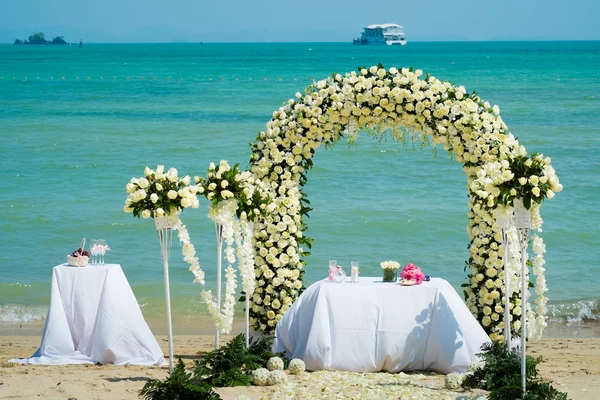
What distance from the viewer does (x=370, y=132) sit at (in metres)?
10.6

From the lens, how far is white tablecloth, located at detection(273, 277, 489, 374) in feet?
30.0

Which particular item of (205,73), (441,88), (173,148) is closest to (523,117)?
(173,148)

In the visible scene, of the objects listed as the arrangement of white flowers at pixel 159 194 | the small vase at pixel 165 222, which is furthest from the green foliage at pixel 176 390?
the arrangement of white flowers at pixel 159 194

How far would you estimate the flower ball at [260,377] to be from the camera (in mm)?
8570

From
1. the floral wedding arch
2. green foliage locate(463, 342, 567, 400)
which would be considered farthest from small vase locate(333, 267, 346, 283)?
green foliage locate(463, 342, 567, 400)

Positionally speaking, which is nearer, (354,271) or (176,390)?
(176,390)

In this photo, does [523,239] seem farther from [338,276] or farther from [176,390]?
[176,390]

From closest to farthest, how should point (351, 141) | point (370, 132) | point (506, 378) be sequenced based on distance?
point (506, 378)
point (351, 141)
point (370, 132)

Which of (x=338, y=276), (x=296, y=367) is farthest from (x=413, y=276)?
(x=296, y=367)

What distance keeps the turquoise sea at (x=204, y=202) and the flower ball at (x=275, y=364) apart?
4.46m

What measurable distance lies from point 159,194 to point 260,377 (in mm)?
2041

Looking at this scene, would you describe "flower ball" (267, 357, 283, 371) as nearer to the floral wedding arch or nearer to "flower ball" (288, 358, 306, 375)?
"flower ball" (288, 358, 306, 375)

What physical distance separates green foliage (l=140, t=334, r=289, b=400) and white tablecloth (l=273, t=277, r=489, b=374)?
1.64ft

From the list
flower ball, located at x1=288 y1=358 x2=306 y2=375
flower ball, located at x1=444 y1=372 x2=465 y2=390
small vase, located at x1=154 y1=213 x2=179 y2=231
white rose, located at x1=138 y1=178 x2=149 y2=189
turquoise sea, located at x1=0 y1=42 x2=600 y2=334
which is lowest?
turquoise sea, located at x1=0 y1=42 x2=600 y2=334
